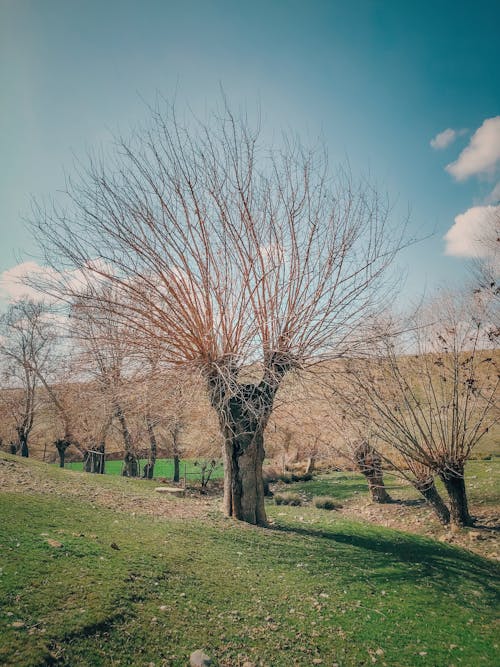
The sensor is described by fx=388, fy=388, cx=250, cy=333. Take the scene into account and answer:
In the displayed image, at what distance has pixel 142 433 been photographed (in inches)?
827

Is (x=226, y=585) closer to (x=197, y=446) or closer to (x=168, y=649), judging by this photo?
(x=168, y=649)

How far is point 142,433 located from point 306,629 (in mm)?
17765

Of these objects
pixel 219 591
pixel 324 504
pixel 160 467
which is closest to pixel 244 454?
pixel 219 591

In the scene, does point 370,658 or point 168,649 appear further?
point 370,658

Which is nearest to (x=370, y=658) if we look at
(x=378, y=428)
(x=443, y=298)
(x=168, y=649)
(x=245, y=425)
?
(x=168, y=649)

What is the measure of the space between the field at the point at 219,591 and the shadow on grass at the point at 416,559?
40 mm

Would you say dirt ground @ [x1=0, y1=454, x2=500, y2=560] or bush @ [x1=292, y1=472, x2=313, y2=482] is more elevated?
dirt ground @ [x1=0, y1=454, x2=500, y2=560]

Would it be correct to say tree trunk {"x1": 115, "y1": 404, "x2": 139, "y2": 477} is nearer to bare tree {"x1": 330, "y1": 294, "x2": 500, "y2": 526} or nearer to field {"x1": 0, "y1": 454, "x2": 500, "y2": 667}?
field {"x1": 0, "y1": 454, "x2": 500, "y2": 667}

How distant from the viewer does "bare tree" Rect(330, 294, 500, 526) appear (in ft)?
30.9

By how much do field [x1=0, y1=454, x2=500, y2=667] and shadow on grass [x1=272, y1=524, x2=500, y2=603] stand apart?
4cm

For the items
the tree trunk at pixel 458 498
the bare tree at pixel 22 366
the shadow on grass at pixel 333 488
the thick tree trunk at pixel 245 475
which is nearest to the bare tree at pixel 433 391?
the tree trunk at pixel 458 498

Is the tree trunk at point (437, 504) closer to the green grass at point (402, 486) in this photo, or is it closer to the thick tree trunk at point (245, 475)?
the green grass at point (402, 486)

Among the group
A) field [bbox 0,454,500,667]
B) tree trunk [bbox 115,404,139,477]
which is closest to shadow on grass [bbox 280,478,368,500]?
field [bbox 0,454,500,667]

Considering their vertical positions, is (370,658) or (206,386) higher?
(206,386)
